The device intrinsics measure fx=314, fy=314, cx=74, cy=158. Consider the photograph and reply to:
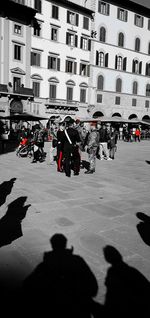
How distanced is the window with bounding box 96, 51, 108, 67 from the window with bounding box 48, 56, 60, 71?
5.82m

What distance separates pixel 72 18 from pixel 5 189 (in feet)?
109

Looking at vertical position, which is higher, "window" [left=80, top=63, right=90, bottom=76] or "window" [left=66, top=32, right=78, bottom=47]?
"window" [left=66, top=32, right=78, bottom=47]

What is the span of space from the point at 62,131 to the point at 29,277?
7.31 meters

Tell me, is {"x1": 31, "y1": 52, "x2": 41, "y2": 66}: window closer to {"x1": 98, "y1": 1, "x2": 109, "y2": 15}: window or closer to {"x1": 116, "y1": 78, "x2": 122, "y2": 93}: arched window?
{"x1": 98, "y1": 1, "x2": 109, "y2": 15}: window

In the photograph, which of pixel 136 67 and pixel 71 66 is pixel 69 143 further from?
pixel 136 67

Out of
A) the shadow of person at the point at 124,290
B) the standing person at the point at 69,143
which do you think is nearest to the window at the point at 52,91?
the standing person at the point at 69,143

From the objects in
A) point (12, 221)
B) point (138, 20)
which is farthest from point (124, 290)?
point (138, 20)

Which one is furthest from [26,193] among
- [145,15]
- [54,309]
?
[145,15]

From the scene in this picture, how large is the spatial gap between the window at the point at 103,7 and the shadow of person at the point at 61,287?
38935mm

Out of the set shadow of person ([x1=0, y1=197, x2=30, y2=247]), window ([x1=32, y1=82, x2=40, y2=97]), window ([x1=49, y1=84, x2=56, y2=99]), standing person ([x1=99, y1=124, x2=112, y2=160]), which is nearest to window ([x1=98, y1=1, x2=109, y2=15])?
window ([x1=49, y1=84, x2=56, y2=99])

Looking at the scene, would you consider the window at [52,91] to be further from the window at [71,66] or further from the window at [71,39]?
the window at [71,39]

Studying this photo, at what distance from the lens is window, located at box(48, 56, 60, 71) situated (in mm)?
34800

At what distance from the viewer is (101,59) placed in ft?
129

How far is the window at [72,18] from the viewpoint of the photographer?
35.6 metres
